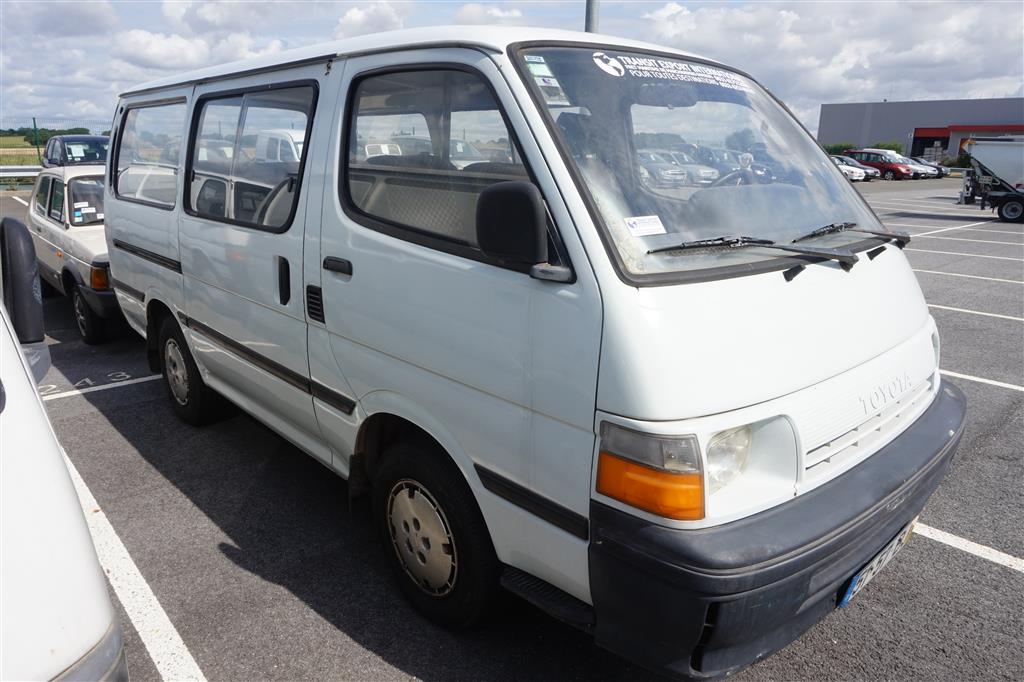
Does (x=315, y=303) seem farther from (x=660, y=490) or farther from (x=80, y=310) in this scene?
(x=80, y=310)

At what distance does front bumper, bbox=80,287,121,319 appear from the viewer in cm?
605

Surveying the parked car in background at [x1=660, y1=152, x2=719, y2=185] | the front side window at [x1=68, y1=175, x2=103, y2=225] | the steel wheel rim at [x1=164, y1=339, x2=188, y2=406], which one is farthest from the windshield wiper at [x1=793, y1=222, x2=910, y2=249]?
the front side window at [x1=68, y1=175, x2=103, y2=225]

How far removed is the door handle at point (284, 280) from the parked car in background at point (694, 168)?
1.66 m

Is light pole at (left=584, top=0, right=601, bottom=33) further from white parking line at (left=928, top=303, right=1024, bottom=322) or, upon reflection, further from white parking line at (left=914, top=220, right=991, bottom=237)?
white parking line at (left=914, top=220, right=991, bottom=237)

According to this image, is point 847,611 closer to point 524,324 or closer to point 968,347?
point 524,324

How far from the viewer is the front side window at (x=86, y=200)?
661 cm

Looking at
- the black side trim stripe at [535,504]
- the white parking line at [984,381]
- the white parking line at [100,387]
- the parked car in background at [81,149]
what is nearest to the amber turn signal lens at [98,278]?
the white parking line at [100,387]

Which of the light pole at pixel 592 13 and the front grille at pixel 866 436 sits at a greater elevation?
the light pole at pixel 592 13

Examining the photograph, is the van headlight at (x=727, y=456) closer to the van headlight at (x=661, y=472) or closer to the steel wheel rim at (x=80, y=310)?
the van headlight at (x=661, y=472)

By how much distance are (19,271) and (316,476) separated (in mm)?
2380

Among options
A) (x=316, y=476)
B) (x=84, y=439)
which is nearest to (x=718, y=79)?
(x=316, y=476)

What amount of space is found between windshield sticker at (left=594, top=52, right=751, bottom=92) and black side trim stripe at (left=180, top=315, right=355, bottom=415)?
1624mm

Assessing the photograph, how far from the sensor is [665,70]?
104 inches

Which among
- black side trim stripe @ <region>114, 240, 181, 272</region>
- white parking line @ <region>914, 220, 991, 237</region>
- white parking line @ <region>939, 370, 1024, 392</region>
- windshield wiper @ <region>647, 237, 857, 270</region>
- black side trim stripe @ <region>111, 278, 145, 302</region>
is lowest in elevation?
white parking line @ <region>939, 370, 1024, 392</region>
